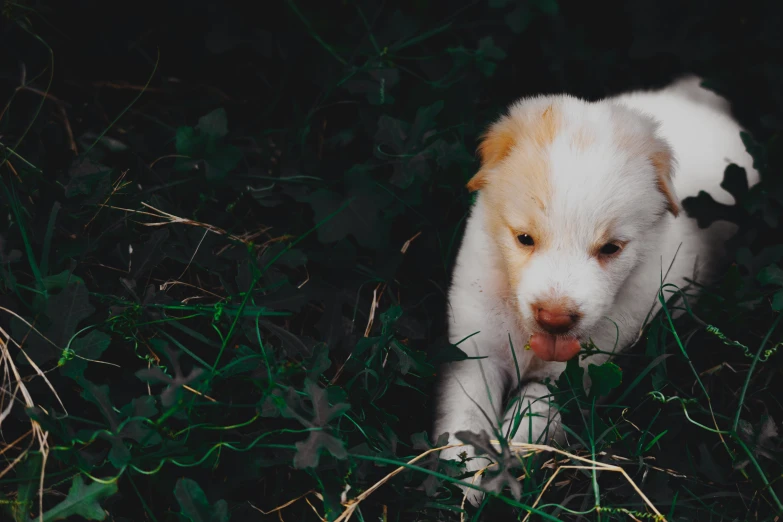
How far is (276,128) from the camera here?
3.25m

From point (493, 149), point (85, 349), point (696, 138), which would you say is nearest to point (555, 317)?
point (493, 149)

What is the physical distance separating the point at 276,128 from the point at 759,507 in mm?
2475

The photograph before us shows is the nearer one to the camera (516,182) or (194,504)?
(194,504)

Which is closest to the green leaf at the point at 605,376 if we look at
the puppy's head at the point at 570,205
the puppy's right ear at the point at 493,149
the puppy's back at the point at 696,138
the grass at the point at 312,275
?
the grass at the point at 312,275

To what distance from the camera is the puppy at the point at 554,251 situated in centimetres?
214

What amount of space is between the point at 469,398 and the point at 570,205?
740 millimetres

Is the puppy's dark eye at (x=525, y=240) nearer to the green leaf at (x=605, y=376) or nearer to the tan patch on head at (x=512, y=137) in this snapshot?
the tan patch on head at (x=512, y=137)

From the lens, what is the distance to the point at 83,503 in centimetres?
178

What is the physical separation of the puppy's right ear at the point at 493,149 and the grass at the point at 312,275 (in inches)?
9.6

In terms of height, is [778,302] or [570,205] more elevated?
[570,205]

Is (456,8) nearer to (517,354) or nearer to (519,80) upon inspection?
(519,80)

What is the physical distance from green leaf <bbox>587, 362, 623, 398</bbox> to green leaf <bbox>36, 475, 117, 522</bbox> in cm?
143

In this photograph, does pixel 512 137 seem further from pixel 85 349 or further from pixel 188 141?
pixel 85 349

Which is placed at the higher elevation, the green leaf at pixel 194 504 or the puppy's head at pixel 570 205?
the puppy's head at pixel 570 205
